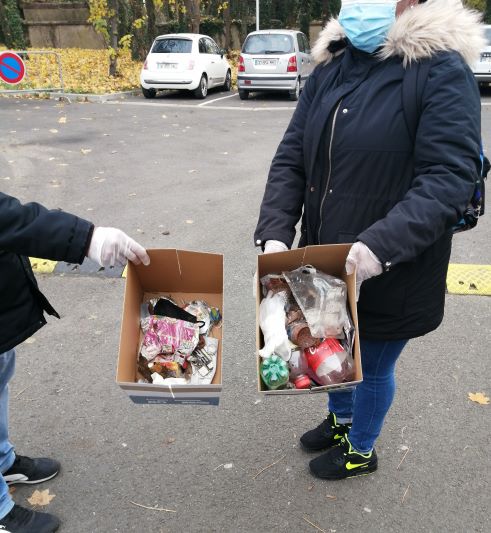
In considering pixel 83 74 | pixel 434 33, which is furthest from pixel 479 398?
pixel 83 74

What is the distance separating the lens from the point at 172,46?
13.0 m

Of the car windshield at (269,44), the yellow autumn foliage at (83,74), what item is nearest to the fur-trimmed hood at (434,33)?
the car windshield at (269,44)

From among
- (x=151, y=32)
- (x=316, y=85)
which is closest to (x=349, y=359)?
(x=316, y=85)

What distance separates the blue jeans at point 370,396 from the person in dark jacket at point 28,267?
0.96 m

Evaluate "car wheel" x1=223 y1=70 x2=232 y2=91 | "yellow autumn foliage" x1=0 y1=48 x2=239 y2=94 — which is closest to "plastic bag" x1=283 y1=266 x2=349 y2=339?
"yellow autumn foliage" x1=0 y1=48 x2=239 y2=94

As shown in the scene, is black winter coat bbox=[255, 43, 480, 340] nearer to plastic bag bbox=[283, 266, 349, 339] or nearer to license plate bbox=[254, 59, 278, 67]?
plastic bag bbox=[283, 266, 349, 339]

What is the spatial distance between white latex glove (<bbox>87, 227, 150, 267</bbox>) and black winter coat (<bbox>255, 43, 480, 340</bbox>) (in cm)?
54

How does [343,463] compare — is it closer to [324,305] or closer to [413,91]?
[324,305]

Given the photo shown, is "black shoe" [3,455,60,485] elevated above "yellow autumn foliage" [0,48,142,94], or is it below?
below

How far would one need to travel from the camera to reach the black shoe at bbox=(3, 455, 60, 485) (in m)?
2.32

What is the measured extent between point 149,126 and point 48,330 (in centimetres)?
699

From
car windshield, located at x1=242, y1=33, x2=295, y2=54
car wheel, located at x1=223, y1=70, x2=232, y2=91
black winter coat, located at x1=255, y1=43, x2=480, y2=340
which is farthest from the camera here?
car wheel, located at x1=223, y1=70, x2=232, y2=91

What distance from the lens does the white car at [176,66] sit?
12773 millimetres

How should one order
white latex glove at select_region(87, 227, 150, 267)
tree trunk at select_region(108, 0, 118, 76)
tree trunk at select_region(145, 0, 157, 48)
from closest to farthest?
white latex glove at select_region(87, 227, 150, 267) < tree trunk at select_region(108, 0, 118, 76) < tree trunk at select_region(145, 0, 157, 48)
